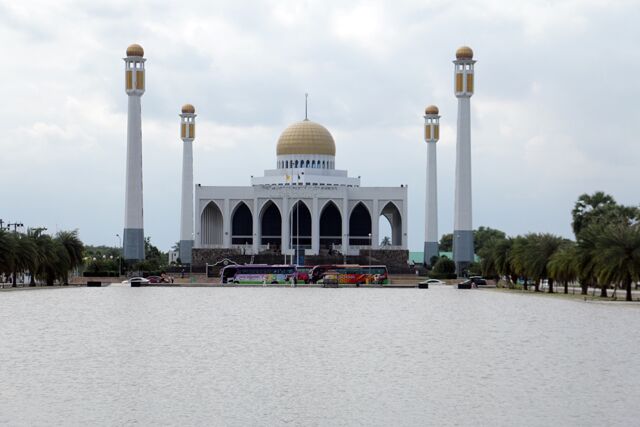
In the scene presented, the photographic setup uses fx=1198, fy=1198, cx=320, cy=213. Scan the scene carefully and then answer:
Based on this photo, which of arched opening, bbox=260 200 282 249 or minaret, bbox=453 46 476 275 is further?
arched opening, bbox=260 200 282 249

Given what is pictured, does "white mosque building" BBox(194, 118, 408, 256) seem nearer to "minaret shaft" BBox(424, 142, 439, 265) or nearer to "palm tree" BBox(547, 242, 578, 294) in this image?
"minaret shaft" BBox(424, 142, 439, 265)

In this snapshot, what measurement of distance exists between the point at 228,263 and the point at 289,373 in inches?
2564

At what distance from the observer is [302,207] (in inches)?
3836

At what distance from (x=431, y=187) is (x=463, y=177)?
937 centimetres

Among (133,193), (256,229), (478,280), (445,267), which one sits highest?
(133,193)

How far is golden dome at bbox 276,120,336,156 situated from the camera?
96750mm

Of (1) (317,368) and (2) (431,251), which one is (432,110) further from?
(1) (317,368)

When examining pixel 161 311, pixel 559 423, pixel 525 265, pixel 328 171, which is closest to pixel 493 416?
pixel 559 423

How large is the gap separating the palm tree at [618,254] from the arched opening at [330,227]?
5225cm

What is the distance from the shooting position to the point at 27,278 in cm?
8725

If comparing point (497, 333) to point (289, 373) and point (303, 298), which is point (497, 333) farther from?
point (303, 298)

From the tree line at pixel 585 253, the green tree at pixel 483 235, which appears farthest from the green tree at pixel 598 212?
the green tree at pixel 483 235

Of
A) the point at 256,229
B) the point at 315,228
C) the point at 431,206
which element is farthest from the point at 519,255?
the point at 256,229

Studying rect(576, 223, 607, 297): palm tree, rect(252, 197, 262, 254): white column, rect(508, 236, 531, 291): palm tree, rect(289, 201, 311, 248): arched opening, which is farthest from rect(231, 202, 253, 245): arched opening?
rect(576, 223, 607, 297): palm tree
